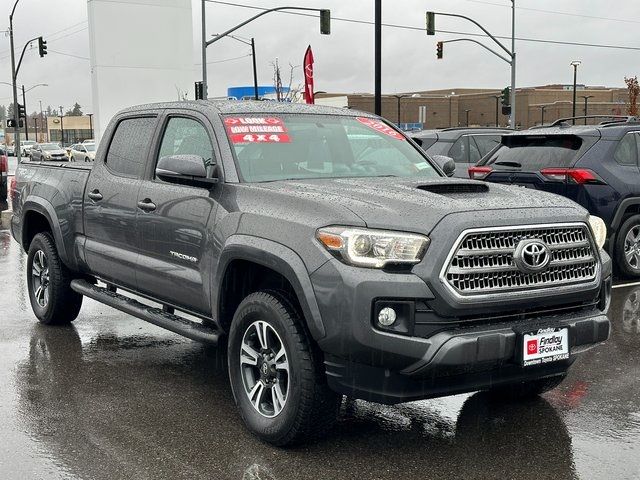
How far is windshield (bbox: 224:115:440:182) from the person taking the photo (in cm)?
516

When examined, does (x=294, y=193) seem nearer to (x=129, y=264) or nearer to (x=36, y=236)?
(x=129, y=264)

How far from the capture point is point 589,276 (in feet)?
14.5

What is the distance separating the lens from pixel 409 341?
3832mm

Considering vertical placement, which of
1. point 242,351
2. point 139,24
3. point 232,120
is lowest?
point 242,351

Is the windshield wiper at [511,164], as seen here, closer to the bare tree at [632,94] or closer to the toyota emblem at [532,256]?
the toyota emblem at [532,256]

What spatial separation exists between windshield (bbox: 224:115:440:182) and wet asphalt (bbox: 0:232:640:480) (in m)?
1.50

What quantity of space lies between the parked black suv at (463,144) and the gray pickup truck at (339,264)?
7689mm

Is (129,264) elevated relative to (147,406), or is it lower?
elevated

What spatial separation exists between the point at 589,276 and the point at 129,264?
314 cm

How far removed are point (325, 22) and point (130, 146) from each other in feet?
73.6

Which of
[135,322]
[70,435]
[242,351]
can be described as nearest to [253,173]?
[242,351]

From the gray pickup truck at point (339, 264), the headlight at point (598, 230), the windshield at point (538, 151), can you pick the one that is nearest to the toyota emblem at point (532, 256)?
the gray pickup truck at point (339, 264)

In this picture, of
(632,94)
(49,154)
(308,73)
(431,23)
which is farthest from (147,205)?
(632,94)

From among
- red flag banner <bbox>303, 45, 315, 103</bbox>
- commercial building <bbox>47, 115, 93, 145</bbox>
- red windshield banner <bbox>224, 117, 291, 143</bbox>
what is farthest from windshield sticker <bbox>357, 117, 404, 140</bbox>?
commercial building <bbox>47, 115, 93, 145</bbox>
